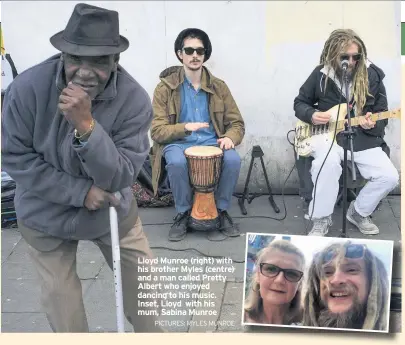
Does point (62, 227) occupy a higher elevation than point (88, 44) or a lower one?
lower

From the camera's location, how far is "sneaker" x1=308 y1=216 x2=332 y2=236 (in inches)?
126

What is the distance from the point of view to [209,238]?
11.9ft

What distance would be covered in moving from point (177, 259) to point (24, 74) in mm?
1090

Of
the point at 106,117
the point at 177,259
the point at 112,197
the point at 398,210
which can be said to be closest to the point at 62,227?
the point at 112,197

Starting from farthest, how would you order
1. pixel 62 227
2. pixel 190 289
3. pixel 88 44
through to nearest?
pixel 190 289 < pixel 62 227 < pixel 88 44

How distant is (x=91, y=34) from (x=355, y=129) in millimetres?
1526

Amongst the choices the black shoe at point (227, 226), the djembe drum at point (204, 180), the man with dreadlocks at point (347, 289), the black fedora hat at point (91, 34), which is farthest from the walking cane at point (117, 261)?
the djembe drum at point (204, 180)

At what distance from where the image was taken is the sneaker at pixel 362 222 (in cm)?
334

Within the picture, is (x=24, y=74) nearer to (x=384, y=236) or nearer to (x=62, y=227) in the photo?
(x=62, y=227)

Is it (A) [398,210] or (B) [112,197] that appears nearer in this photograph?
(B) [112,197]

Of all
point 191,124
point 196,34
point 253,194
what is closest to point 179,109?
point 191,124

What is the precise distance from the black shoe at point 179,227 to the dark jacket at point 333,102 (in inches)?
31.6

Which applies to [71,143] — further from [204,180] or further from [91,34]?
[204,180]

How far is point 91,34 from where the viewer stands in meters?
2.46
